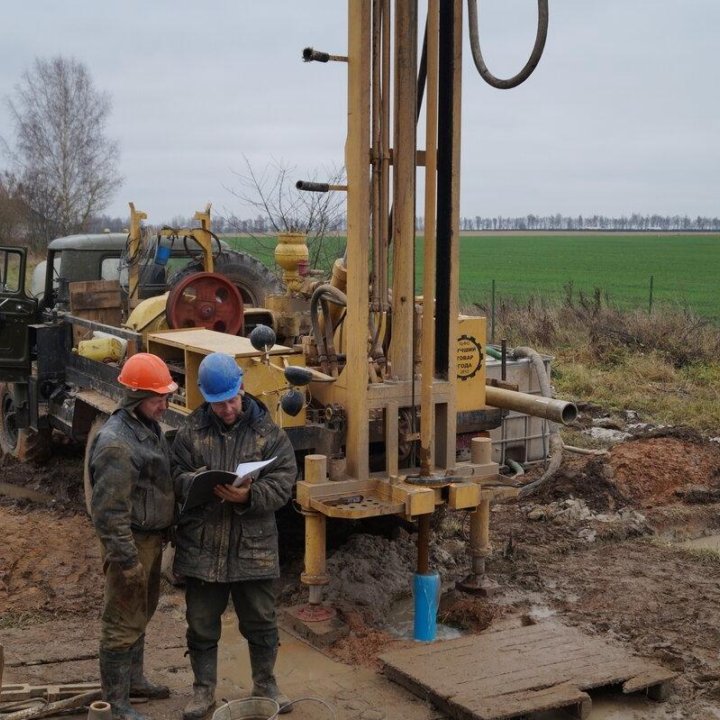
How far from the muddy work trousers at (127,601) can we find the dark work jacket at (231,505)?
0.14m

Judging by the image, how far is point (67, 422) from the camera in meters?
8.77

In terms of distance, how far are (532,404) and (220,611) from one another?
2505 mm

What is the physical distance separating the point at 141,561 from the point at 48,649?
1341 mm

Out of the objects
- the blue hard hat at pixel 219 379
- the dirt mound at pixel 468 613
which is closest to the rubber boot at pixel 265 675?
the blue hard hat at pixel 219 379

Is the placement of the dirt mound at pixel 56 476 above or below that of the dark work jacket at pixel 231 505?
below

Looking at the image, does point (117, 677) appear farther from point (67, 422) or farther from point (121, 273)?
point (121, 273)

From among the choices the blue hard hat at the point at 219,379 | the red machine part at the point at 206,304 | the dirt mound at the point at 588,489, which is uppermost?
the red machine part at the point at 206,304

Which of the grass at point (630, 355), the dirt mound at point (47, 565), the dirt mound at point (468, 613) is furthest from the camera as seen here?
the grass at point (630, 355)

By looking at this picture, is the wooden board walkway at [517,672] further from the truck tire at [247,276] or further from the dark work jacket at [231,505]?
the truck tire at [247,276]

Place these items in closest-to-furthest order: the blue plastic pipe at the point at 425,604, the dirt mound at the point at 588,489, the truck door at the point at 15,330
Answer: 1. the blue plastic pipe at the point at 425,604
2. the dirt mound at the point at 588,489
3. the truck door at the point at 15,330

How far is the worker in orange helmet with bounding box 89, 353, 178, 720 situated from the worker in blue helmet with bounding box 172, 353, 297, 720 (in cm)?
14

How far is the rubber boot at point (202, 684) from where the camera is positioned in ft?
16.0

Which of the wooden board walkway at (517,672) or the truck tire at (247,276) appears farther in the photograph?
the truck tire at (247,276)

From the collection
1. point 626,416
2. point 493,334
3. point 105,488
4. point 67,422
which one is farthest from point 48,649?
point 493,334
